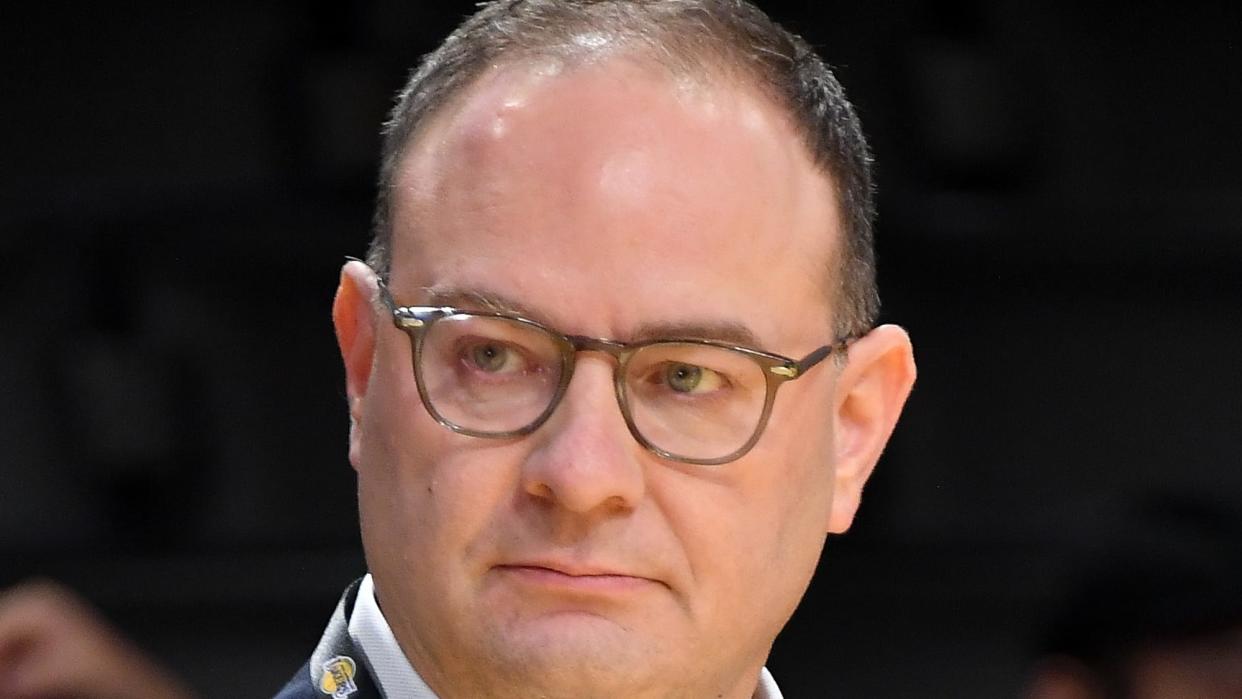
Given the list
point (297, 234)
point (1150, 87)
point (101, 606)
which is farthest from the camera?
point (1150, 87)

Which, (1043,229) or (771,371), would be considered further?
(1043,229)

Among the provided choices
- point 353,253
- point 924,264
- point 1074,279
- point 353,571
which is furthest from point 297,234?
point 1074,279

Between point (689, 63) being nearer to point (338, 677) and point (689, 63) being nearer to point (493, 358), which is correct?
point (493, 358)

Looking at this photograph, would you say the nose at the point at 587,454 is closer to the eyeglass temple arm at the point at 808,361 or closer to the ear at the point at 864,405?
the eyeglass temple arm at the point at 808,361

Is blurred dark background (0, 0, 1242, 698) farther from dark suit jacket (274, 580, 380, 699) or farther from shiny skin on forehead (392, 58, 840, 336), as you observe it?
shiny skin on forehead (392, 58, 840, 336)

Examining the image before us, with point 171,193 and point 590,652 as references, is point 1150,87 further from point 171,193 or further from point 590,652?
point 590,652

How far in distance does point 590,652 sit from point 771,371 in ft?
1.02

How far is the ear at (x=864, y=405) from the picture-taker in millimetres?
2088

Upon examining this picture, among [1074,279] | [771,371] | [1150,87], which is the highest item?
[771,371]

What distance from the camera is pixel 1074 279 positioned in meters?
3.54

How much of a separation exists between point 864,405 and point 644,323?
363 millimetres

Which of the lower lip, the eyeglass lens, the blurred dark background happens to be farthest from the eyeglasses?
the blurred dark background

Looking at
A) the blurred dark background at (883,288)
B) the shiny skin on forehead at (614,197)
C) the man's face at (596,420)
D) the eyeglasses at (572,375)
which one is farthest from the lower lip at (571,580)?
the blurred dark background at (883,288)

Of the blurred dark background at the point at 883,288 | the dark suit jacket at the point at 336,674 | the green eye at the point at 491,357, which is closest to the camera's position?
the green eye at the point at 491,357
